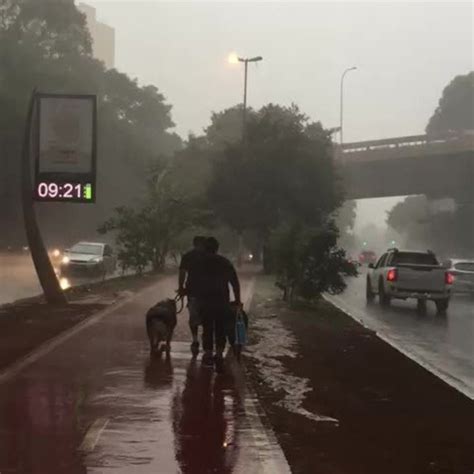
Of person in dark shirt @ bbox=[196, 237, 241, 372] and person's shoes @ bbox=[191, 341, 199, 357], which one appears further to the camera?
person's shoes @ bbox=[191, 341, 199, 357]

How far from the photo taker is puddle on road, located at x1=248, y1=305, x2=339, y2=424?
8.67 metres

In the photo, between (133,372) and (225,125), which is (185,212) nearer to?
(133,372)

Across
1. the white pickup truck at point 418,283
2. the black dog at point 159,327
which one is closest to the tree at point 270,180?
the white pickup truck at point 418,283

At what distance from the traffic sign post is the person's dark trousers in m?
8.00

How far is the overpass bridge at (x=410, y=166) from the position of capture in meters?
55.2

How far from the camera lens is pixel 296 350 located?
13109mm

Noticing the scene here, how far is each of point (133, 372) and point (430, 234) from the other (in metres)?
78.2

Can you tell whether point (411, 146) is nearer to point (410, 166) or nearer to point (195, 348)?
point (410, 166)

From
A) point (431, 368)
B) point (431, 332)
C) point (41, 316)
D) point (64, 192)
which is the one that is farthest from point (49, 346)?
point (431, 332)

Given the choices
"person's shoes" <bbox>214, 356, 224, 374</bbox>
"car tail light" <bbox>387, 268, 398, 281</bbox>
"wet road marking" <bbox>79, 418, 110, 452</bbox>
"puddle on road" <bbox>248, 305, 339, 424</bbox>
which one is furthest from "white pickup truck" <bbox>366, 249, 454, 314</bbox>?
"wet road marking" <bbox>79, 418, 110, 452</bbox>

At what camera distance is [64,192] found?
17766 millimetres

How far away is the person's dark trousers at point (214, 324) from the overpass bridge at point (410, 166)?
4445 cm

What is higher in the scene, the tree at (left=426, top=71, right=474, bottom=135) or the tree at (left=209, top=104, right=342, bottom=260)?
the tree at (left=426, top=71, right=474, bottom=135)

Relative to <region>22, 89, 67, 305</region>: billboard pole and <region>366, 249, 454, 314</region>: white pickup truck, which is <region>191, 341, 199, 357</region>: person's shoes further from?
<region>366, 249, 454, 314</region>: white pickup truck
